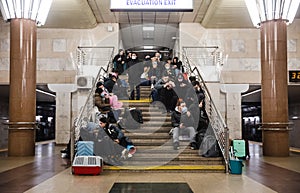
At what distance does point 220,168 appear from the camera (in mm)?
8273

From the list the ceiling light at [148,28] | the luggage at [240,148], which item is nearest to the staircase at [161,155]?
the luggage at [240,148]

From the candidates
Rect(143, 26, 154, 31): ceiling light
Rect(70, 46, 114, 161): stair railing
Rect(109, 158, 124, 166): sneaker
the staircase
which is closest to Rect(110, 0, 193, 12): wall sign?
Rect(70, 46, 114, 161): stair railing

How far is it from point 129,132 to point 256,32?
32.2 feet

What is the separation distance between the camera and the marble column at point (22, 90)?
38.7 feet

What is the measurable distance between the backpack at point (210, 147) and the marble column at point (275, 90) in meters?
3.83

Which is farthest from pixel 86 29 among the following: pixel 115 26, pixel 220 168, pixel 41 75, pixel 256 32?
pixel 220 168

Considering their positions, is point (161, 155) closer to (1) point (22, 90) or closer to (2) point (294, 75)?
(1) point (22, 90)

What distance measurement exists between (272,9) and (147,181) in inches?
303

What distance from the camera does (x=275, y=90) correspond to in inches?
477

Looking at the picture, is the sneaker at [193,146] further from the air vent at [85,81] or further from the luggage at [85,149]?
the air vent at [85,81]

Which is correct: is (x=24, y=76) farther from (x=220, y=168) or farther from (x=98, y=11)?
(x=220, y=168)

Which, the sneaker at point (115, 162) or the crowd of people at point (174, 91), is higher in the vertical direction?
the crowd of people at point (174, 91)

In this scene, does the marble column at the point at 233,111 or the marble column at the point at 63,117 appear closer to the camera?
the marble column at the point at 233,111

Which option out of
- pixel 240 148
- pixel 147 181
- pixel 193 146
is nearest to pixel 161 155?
pixel 193 146
